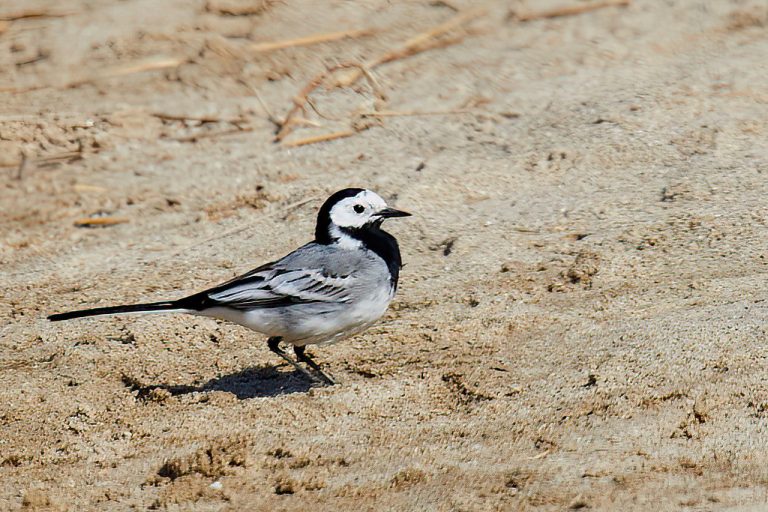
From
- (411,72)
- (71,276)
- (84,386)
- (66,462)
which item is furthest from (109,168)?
(66,462)

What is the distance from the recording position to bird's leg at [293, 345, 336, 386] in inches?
220

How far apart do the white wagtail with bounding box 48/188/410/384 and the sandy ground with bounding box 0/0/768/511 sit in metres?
0.29

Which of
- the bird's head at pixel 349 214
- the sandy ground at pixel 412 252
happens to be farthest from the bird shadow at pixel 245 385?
the bird's head at pixel 349 214

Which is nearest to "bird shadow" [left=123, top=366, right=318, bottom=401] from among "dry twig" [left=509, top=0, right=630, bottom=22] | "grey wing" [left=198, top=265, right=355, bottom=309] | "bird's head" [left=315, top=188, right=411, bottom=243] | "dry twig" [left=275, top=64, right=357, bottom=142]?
"grey wing" [left=198, top=265, right=355, bottom=309]

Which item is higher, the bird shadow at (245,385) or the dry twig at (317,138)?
the dry twig at (317,138)

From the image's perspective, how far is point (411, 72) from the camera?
9117 millimetres

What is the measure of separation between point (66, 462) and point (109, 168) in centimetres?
370

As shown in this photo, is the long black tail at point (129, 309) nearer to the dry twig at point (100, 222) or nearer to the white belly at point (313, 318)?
the white belly at point (313, 318)

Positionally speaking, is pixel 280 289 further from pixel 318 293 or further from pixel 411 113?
pixel 411 113

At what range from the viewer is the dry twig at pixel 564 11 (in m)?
9.67

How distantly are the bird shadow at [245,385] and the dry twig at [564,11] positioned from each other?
487 centimetres

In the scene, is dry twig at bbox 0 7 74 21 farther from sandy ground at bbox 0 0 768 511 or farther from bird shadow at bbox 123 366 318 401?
bird shadow at bbox 123 366 318 401

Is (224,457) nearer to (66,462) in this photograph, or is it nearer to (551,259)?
(66,462)

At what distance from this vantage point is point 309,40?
9391mm
